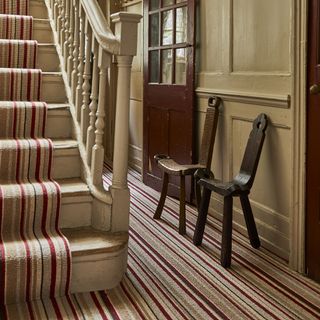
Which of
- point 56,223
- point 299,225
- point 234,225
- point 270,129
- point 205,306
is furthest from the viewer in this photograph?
point 234,225

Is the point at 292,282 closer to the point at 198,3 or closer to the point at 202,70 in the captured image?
the point at 202,70

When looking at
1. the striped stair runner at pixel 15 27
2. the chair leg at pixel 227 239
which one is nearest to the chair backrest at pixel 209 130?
the chair leg at pixel 227 239

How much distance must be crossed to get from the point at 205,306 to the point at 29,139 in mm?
1235

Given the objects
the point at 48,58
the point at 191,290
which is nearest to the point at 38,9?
the point at 48,58

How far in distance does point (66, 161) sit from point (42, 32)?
1323mm

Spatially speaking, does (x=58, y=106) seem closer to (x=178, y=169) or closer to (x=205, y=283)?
(x=178, y=169)

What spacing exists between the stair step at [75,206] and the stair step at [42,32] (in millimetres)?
1486

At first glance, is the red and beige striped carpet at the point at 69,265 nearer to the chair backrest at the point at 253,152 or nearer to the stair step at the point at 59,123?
the stair step at the point at 59,123

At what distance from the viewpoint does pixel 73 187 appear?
241 cm

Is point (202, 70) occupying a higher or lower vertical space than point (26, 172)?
higher

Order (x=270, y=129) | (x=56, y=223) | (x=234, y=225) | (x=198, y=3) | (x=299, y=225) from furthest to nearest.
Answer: (x=198, y=3)
(x=234, y=225)
(x=270, y=129)
(x=299, y=225)
(x=56, y=223)

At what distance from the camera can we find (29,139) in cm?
255

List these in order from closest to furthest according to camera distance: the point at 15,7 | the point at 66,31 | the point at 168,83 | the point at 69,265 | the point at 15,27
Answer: the point at 69,265, the point at 66,31, the point at 15,27, the point at 15,7, the point at 168,83

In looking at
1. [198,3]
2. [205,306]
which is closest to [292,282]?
[205,306]
